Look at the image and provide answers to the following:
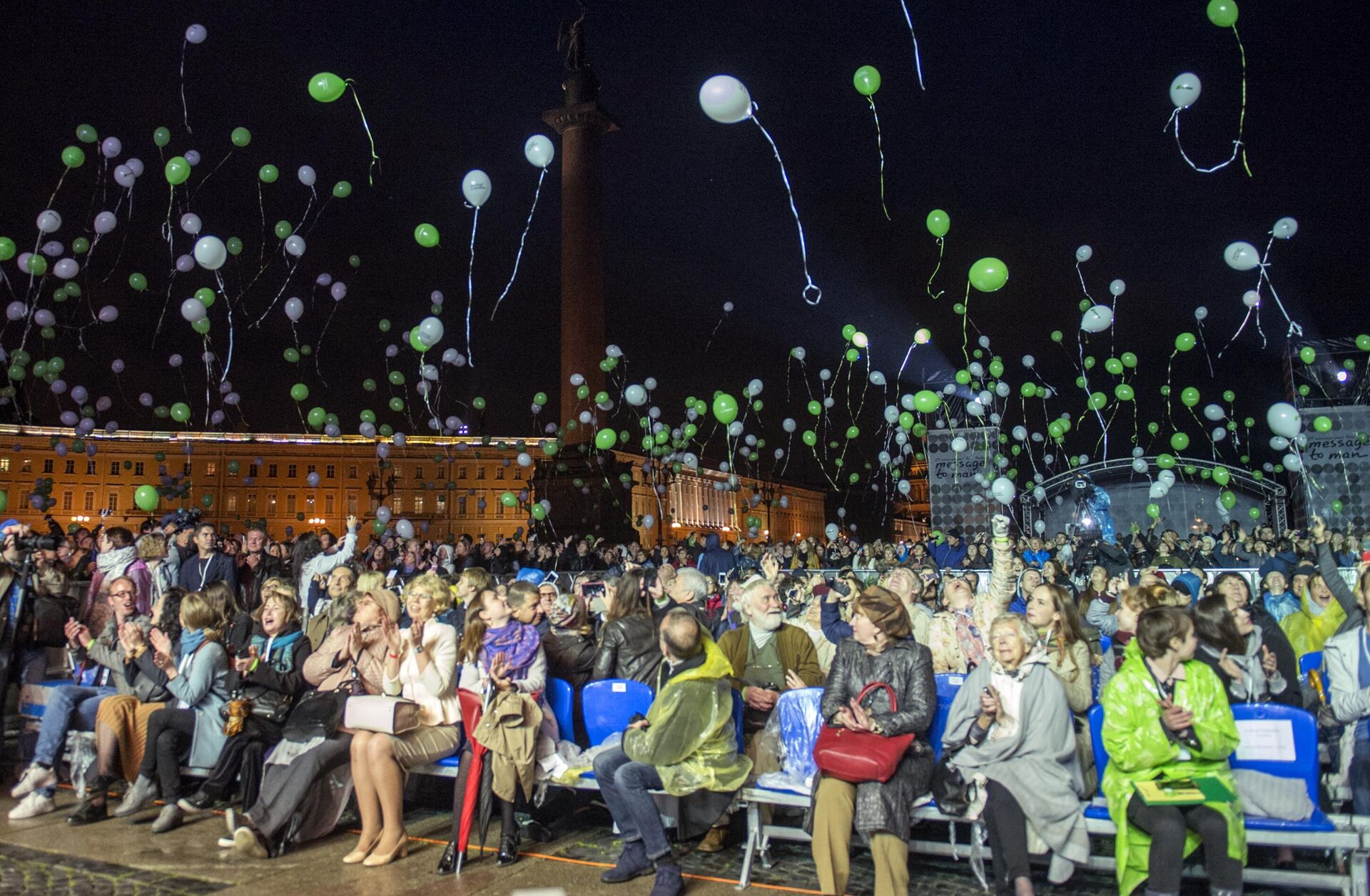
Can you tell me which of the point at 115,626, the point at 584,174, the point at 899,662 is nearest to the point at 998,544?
the point at 899,662

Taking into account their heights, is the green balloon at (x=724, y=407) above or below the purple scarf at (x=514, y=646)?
above

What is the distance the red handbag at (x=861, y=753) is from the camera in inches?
167

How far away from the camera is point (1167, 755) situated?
159 inches

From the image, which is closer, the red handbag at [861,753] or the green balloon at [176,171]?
the red handbag at [861,753]

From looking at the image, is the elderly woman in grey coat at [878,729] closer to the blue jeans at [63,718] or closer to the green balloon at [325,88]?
the blue jeans at [63,718]

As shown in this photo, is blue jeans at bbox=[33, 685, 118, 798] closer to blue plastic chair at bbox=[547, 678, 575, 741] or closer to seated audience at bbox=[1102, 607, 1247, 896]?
blue plastic chair at bbox=[547, 678, 575, 741]

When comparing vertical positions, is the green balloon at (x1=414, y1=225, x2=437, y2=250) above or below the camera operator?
above

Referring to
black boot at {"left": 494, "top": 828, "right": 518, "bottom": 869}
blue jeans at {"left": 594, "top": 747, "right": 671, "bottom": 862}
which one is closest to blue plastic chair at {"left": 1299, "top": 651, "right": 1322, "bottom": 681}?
blue jeans at {"left": 594, "top": 747, "right": 671, "bottom": 862}

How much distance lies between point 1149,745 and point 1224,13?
7.18m

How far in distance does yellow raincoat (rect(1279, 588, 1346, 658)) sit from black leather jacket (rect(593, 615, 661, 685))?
14.1 ft

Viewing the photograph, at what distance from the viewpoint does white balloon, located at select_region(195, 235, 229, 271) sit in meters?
11.2

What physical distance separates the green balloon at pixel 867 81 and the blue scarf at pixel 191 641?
7.30 metres

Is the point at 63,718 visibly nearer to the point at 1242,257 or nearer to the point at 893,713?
the point at 893,713

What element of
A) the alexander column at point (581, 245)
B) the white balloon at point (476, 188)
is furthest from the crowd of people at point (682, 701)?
the alexander column at point (581, 245)
